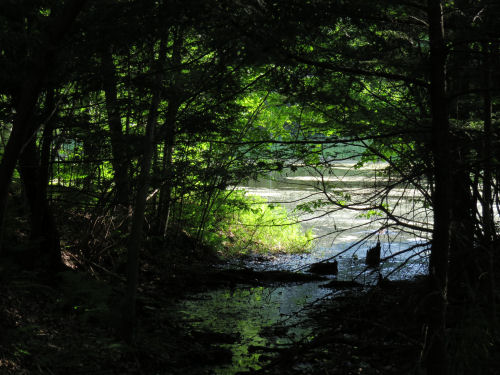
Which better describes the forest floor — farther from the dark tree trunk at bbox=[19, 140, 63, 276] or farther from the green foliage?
the green foliage

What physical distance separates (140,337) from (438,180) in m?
4.23

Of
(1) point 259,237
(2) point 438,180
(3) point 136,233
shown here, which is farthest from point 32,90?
(1) point 259,237

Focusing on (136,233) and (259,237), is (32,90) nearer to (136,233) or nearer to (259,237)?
(136,233)

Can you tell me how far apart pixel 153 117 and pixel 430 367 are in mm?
4067

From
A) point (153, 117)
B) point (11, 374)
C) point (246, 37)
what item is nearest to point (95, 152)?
point (153, 117)

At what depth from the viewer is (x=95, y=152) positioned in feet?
19.5

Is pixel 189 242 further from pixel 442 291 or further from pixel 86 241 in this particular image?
pixel 442 291

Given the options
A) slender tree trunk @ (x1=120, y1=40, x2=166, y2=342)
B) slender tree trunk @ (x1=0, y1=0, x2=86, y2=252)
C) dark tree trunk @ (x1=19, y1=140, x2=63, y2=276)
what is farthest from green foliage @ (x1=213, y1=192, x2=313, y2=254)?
slender tree trunk @ (x1=0, y1=0, x2=86, y2=252)

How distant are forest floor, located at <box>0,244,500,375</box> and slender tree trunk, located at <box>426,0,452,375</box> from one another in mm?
281

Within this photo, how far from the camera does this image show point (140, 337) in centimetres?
565

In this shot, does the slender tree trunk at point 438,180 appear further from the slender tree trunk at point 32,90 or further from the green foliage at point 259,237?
the green foliage at point 259,237

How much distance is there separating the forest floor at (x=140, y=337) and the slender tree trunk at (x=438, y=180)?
11.1 inches

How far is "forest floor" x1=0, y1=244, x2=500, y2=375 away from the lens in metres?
3.79

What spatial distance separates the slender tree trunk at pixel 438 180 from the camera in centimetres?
296
